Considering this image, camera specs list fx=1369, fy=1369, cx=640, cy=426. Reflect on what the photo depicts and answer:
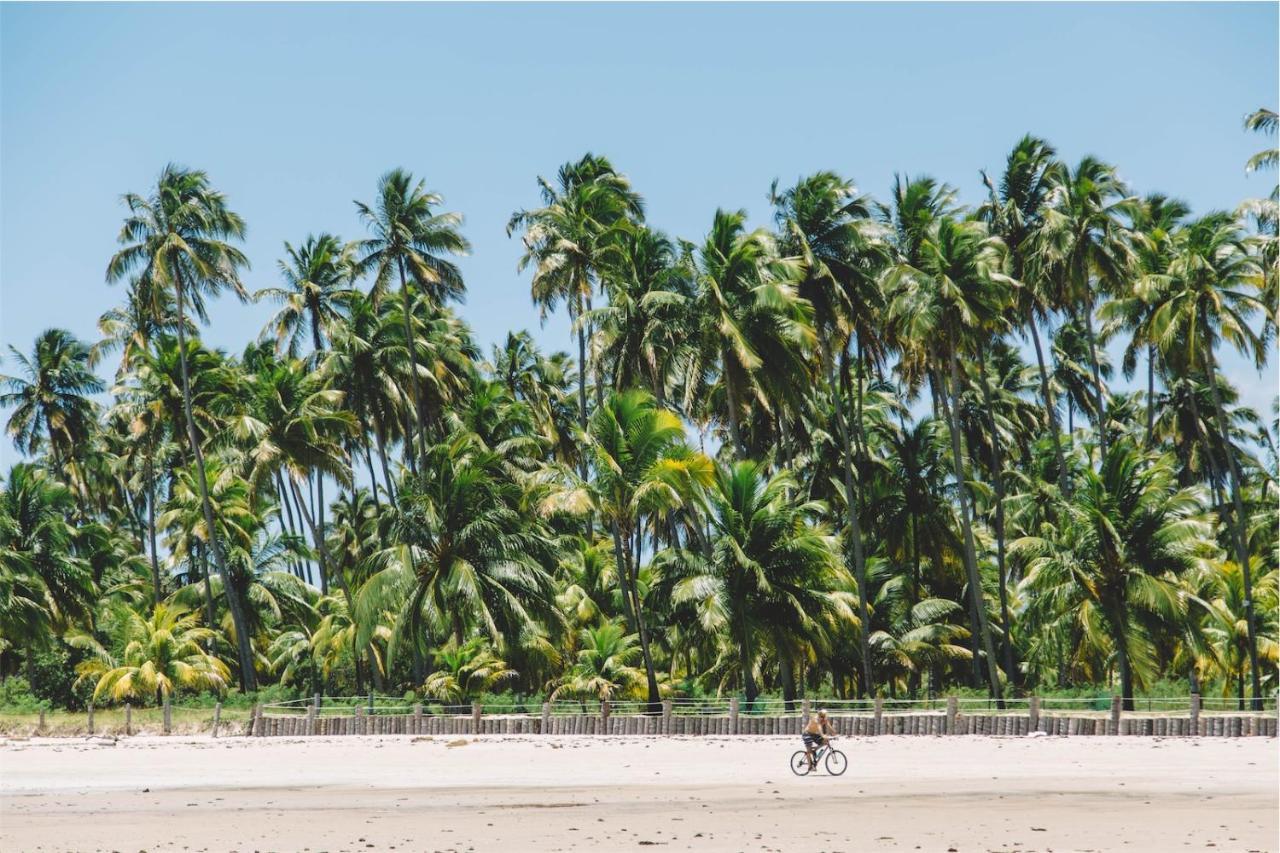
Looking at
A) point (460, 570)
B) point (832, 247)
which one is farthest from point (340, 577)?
point (832, 247)

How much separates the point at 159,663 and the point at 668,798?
105 feet

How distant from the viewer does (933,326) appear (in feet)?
136

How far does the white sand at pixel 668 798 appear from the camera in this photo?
16.1 metres

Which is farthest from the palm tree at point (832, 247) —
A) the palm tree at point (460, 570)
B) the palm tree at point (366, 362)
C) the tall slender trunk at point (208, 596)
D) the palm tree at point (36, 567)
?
the palm tree at point (36, 567)

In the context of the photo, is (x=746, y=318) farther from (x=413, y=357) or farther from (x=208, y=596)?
(x=208, y=596)

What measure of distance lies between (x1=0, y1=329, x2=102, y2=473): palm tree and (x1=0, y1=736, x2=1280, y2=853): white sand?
112 ft

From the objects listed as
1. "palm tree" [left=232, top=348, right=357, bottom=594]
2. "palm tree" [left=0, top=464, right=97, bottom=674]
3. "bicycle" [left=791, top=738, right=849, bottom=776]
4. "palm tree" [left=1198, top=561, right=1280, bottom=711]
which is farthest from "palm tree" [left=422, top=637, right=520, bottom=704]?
"palm tree" [left=1198, top=561, right=1280, bottom=711]

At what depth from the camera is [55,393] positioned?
206 ft

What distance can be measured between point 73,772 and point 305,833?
13485mm

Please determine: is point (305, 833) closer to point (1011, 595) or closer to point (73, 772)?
point (73, 772)

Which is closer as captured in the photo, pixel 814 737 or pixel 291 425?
pixel 814 737

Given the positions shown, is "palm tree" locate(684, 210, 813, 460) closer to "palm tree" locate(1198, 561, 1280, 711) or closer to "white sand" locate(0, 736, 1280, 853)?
"white sand" locate(0, 736, 1280, 853)

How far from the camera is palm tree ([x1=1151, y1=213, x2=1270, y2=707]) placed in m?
41.6

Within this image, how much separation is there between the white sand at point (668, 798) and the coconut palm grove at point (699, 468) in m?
8.10
